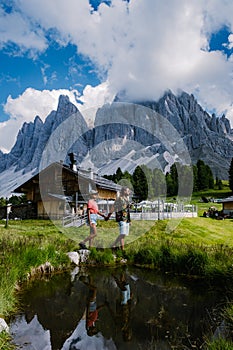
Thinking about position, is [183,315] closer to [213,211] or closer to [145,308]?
→ [145,308]

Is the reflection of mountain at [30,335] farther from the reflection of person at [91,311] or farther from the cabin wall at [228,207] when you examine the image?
the cabin wall at [228,207]

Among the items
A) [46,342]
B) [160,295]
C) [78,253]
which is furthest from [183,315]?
[78,253]

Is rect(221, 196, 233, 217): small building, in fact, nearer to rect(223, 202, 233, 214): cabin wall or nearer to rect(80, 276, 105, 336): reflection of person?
rect(223, 202, 233, 214): cabin wall

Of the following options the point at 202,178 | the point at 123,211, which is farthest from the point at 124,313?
the point at 202,178

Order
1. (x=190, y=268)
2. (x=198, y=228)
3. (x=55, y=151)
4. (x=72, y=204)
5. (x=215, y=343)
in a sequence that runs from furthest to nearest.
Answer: (x=55, y=151) < (x=72, y=204) < (x=198, y=228) < (x=190, y=268) < (x=215, y=343)

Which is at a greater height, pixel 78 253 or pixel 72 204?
pixel 72 204

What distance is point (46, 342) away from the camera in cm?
508

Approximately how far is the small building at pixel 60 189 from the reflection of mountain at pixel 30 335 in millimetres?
23359

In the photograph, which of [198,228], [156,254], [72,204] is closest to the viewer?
[156,254]

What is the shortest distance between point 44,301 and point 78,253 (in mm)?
4174

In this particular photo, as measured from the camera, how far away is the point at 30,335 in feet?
17.5

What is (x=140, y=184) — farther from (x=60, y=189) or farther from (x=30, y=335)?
(x=30, y=335)

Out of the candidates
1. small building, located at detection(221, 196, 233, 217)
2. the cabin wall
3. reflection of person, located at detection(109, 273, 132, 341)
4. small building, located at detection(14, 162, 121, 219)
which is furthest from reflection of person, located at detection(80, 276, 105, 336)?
the cabin wall

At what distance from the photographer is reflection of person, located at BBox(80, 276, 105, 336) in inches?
220
